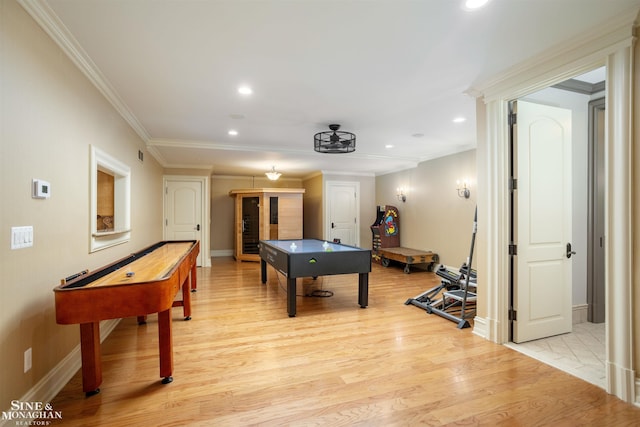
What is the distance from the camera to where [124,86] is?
299cm

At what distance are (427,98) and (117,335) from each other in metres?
4.14

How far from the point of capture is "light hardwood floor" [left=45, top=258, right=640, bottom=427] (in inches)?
73.2

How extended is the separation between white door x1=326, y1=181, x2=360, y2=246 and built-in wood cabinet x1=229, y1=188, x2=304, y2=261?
2.70 ft

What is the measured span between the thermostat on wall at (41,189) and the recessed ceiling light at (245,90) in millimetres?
1797

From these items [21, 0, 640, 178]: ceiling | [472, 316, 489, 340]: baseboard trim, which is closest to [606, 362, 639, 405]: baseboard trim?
[472, 316, 489, 340]: baseboard trim

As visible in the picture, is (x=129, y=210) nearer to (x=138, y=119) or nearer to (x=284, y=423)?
(x=138, y=119)

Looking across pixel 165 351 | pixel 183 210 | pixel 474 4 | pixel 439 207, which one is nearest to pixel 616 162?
pixel 474 4

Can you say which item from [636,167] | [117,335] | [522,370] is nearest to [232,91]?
[117,335]

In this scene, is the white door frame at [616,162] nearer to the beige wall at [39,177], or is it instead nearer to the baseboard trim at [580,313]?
the baseboard trim at [580,313]

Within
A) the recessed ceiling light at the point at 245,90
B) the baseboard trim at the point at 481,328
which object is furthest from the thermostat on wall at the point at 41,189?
the baseboard trim at the point at 481,328

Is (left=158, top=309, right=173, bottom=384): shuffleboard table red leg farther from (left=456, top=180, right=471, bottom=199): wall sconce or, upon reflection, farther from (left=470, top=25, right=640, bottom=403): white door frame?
(left=456, top=180, right=471, bottom=199): wall sconce

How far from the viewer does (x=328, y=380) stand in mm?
2273

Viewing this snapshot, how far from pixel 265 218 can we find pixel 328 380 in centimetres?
609

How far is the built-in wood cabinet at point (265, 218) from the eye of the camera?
26.5 feet
